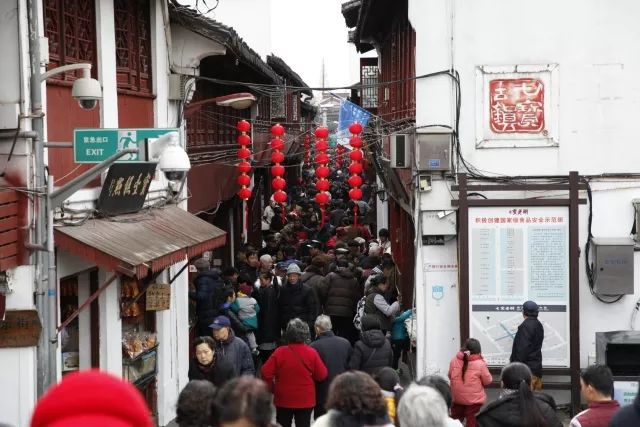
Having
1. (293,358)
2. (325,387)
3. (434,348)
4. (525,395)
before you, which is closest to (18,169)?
(293,358)

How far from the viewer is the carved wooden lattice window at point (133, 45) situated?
15.2m

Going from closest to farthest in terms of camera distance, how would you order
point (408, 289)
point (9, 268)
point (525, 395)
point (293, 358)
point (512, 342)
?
point (525, 395) < point (9, 268) < point (293, 358) < point (512, 342) < point (408, 289)

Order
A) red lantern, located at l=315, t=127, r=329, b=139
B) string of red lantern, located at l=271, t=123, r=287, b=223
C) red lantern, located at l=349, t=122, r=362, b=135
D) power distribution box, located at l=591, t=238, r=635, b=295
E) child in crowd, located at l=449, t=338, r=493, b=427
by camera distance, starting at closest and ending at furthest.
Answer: child in crowd, located at l=449, t=338, r=493, b=427, power distribution box, located at l=591, t=238, r=635, b=295, red lantern, located at l=349, t=122, r=362, b=135, string of red lantern, located at l=271, t=123, r=287, b=223, red lantern, located at l=315, t=127, r=329, b=139

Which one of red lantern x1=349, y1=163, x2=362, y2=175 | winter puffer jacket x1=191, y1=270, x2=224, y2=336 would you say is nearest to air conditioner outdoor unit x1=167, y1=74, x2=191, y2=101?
winter puffer jacket x1=191, y1=270, x2=224, y2=336

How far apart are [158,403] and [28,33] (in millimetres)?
6762

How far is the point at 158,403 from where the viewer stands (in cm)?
1603

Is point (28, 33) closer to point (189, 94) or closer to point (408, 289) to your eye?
point (189, 94)

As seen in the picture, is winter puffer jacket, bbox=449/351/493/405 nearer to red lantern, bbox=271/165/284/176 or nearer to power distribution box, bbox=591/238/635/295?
power distribution box, bbox=591/238/635/295

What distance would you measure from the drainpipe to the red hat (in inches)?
318

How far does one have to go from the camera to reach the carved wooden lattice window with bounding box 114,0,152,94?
Result: 49.8ft

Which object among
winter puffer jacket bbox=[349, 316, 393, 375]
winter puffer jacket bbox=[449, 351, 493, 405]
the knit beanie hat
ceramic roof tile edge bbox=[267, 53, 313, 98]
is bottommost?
winter puffer jacket bbox=[449, 351, 493, 405]

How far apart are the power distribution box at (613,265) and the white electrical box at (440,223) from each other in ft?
6.83

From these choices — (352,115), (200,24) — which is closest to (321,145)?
(352,115)

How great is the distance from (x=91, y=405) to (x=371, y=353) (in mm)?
10109
